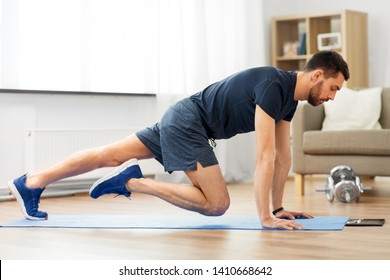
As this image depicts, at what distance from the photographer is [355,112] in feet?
17.7

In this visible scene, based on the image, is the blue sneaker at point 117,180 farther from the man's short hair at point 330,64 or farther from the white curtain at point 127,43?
the white curtain at point 127,43

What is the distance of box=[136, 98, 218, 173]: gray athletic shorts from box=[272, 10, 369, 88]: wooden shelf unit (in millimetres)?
3393

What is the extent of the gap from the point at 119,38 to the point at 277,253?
334 cm

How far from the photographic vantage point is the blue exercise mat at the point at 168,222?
11.2 feet

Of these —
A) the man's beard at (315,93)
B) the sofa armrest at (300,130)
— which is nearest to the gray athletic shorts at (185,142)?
the man's beard at (315,93)

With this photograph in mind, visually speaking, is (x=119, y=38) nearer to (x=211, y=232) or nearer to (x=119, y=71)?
(x=119, y=71)

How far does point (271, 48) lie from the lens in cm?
710

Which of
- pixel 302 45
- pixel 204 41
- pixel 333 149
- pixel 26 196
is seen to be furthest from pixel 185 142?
pixel 302 45

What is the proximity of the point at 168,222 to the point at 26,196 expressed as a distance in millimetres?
666

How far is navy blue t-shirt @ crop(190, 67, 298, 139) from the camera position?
→ 3.20 m

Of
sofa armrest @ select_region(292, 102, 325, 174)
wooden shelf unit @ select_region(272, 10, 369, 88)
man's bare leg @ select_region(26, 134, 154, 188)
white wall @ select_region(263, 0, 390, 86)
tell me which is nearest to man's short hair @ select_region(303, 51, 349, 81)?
man's bare leg @ select_region(26, 134, 154, 188)

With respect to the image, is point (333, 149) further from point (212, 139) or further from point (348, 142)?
point (212, 139)

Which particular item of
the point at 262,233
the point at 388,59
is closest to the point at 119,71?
the point at 388,59

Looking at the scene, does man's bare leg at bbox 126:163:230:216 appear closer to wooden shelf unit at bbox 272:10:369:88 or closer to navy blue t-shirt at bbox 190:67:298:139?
navy blue t-shirt at bbox 190:67:298:139
